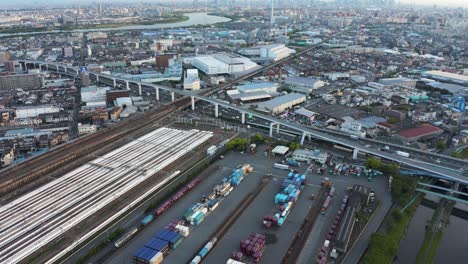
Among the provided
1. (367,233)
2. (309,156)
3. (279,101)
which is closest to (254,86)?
(279,101)

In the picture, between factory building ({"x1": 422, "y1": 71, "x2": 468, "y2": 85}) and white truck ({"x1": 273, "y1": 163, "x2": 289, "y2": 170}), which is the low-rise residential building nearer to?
white truck ({"x1": 273, "y1": 163, "x2": 289, "y2": 170})

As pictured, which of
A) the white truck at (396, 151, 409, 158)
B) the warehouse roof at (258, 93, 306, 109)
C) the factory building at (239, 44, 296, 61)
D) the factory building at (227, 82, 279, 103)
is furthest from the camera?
the factory building at (239, 44, 296, 61)

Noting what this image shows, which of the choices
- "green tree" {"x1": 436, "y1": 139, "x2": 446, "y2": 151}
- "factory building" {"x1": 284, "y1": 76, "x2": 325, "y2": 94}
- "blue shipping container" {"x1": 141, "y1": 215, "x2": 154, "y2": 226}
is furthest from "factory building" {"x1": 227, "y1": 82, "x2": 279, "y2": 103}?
"blue shipping container" {"x1": 141, "y1": 215, "x2": 154, "y2": 226}

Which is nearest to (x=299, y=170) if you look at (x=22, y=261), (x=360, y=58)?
(x=22, y=261)

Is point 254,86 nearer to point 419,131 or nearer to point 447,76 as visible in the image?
point 419,131

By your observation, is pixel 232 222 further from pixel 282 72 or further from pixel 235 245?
pixel 282 72

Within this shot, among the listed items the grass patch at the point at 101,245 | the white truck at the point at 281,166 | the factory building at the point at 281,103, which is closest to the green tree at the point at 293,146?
the white truck at the point at 281,166
